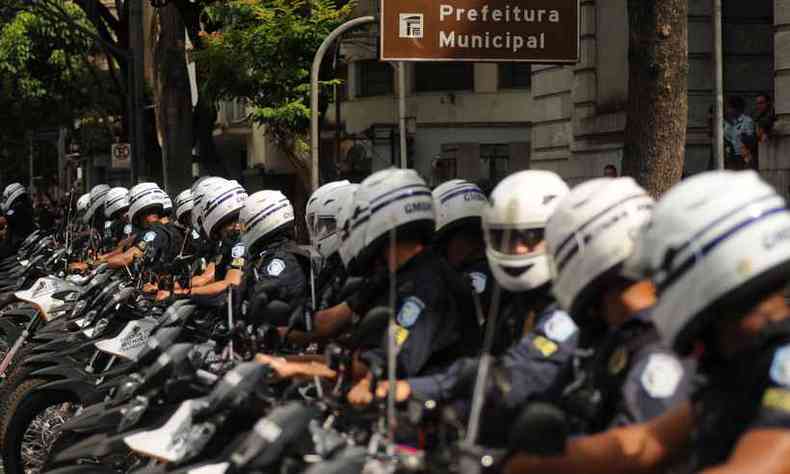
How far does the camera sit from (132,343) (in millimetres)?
7312

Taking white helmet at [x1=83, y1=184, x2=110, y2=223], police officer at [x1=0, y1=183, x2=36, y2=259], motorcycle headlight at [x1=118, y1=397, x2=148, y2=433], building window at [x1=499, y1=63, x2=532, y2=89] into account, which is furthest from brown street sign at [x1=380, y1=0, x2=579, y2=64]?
building window at [x1=499, y1=63, x2=532, y2=89]

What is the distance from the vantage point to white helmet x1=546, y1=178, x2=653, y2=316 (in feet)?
12.5

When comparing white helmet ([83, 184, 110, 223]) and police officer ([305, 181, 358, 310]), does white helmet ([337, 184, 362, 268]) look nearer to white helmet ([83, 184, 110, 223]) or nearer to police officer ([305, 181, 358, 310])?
police officer ([305, 181, 358, 310])

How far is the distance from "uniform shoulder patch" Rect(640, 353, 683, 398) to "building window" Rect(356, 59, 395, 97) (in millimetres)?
34625

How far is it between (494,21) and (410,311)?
6937 mm

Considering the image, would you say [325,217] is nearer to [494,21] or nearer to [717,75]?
[717,75]

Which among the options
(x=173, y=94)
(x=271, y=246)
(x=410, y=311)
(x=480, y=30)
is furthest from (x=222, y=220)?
(x=173, y=94)

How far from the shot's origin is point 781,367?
2.88 metres

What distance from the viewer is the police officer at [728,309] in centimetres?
287

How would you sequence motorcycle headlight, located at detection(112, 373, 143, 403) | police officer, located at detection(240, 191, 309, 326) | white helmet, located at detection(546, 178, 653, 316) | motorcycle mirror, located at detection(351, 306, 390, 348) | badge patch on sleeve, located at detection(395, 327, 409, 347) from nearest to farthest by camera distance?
white helmet, located at detection(546, 178, 653, 316)
motorcycle mirror, located at detection(351, 306, 390, 348)
badge patch on sleeve, located at detection(395, 327, 409, 347)
motorcycle headlight, located at detection(112, 373, 143, 403)
police officer, located at detection(240, 191, 309, 326)

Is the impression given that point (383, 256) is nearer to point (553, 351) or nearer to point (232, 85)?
point (553, 351)

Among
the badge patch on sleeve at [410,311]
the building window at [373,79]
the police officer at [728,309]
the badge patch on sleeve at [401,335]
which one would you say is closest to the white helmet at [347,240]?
the badge patch on sleeve at [410,311]

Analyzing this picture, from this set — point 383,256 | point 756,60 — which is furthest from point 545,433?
point 756,60

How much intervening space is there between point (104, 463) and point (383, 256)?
1.58 metres
